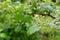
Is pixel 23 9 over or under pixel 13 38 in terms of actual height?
over

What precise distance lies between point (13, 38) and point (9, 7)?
0.21m

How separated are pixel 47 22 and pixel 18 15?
0.20 meters

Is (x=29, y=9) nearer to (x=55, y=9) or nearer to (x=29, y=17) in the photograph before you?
(x=29, y=17)

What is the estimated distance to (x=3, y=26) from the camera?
1.27m

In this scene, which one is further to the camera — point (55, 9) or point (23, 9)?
point (55, 9)

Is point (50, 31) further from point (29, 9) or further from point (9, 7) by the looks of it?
point (9, 7)

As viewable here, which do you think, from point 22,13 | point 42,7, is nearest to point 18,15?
point 22,13

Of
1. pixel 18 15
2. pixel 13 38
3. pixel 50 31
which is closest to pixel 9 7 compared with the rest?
pixel 18 15

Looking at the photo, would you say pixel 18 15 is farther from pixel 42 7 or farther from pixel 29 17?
pixel 42 7

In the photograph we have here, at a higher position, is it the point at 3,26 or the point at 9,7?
the point at 9,7

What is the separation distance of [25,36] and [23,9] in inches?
7.3

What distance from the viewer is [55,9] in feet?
4.66

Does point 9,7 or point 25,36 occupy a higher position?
point 9,7

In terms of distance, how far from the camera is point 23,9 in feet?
4.26
